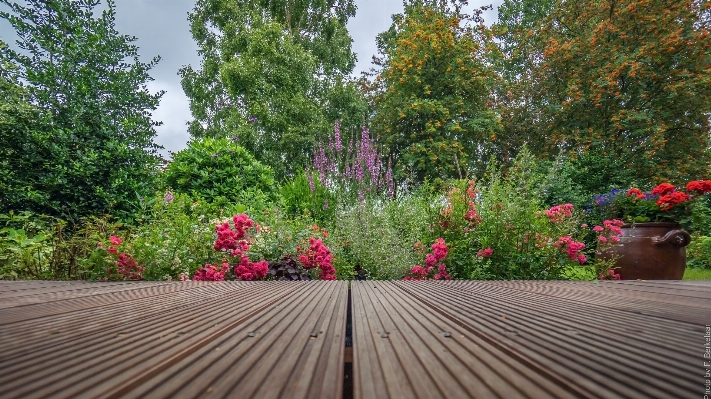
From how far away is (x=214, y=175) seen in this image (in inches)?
220

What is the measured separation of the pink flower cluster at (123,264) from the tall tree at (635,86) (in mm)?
11421

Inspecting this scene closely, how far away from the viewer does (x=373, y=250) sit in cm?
382

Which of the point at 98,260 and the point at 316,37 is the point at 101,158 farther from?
the point at 316,37

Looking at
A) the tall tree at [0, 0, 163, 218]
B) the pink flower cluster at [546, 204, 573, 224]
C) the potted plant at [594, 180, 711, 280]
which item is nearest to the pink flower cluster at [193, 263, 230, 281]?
the tall tree at [0, 0, 163, 218]

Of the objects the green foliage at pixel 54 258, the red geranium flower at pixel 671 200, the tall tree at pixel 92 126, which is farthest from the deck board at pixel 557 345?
the tall tree at pixel 92 126

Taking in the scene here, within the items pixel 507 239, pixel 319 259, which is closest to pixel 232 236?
pixel 319 259

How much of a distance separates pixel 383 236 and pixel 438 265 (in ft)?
3.01

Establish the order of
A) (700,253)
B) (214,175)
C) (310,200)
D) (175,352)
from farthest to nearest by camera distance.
Result: 1. (700,253)
2. (310,200)
3. (214,175)
4. (175,352)

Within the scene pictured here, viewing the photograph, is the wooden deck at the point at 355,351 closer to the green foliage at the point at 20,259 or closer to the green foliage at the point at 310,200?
the green foliage at the point at 20,259

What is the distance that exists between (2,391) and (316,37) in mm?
17437

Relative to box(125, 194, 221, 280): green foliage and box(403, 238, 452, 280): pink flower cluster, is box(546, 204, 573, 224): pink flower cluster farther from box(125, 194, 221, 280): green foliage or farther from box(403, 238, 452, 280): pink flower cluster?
box(125, 194, 221, 280): green foliage

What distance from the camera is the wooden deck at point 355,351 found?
403 millimetres

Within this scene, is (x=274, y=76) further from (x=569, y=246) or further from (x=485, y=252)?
(x=569, y=246)

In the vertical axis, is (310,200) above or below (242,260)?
above
